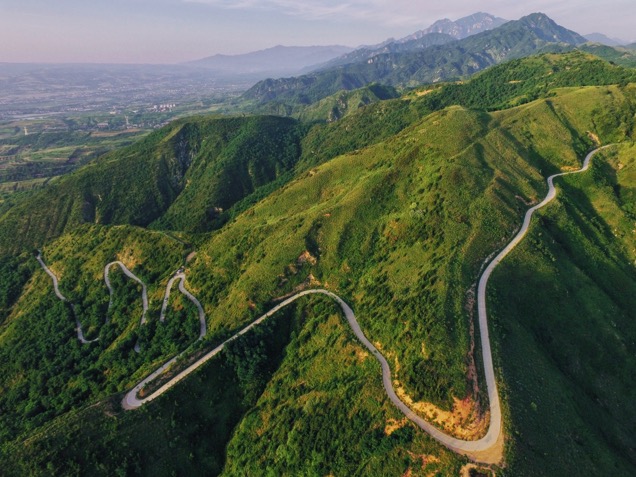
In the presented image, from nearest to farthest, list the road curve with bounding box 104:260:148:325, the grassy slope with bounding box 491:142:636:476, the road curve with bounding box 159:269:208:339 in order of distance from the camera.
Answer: the grassy slope with bounding box 491:142:636:476 → the road curve with bounding box 159:269:208:339 → the road curve with bounding box 104:260:148:325

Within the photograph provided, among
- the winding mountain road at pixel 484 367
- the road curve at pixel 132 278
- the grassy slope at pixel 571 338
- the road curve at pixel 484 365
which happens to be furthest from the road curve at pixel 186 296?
the grassy slope at pixel 571 338

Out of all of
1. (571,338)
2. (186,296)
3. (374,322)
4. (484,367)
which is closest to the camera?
(484,367)

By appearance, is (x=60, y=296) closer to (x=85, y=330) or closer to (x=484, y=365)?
(x=85, y=330)

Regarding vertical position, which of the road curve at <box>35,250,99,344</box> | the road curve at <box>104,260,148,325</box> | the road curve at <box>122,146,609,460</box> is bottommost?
the road curve at <box>35,250,99,344</box>

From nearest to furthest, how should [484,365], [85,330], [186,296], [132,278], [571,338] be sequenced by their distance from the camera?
[484,365], [571,338], [186,296], [85,330], [132,278]

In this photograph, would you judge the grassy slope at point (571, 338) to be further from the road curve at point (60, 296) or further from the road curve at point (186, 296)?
the road curve at point (60, 296)

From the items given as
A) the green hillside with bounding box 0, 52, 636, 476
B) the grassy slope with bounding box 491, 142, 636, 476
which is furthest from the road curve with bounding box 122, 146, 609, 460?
the grassy slope with bounding box 491, 142, 636, 476

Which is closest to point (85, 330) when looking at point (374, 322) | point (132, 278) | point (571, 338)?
point (132, 278)

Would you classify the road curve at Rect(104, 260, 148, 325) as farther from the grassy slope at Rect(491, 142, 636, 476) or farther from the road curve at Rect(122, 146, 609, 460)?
the grassy slope at Rect(491, 142, 636, 476)
